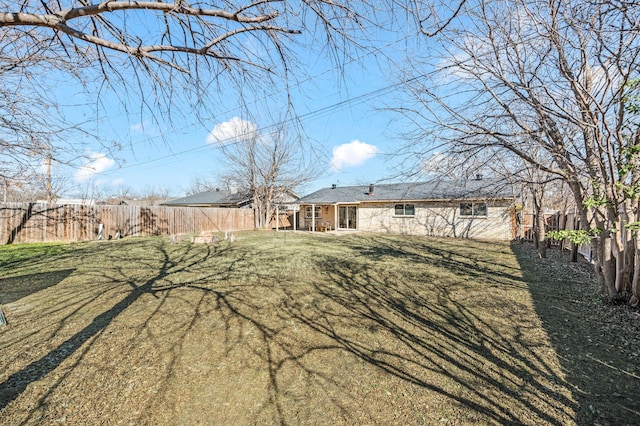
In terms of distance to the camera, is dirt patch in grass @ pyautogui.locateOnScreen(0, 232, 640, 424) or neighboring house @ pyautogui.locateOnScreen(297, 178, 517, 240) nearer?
dirt patch in grass @ pyautogui.locateOnScreen(0, 232, 640, 424)

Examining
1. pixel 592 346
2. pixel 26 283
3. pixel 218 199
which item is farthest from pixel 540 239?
pixel 218 199

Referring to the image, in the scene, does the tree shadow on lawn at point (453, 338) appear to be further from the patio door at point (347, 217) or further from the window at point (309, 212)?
the window at point (309, 212)

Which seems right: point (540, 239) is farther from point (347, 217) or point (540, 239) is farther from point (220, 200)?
point (220, 200)

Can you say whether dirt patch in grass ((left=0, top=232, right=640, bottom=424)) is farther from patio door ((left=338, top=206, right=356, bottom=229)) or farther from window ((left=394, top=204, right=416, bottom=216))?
patio door ((left=338, top=206, right=356, bottom=229))

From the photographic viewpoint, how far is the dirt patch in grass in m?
2.42

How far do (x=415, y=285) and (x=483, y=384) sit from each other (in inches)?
131

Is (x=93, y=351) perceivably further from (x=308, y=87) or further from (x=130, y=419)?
(x=308, y=87)

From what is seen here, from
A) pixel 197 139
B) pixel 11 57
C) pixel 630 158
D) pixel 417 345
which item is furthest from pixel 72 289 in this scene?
pixel 630 158

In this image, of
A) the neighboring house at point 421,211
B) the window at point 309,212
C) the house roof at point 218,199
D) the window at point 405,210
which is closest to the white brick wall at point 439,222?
the neighboring house at point 421,211

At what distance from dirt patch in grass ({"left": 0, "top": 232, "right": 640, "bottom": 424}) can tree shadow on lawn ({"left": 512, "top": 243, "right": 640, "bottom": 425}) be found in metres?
0.02

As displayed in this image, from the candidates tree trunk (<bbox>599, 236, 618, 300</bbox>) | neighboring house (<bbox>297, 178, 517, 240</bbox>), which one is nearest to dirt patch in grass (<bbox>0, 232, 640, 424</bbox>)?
tree trunk (<bbox>599, 236, 618, 300</bbox>)

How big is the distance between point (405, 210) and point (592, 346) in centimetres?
1497

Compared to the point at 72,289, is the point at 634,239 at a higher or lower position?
higher

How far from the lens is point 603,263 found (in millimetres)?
4984
